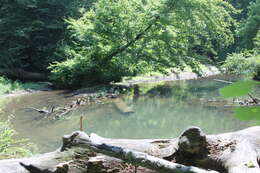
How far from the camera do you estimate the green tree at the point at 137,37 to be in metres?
15.8

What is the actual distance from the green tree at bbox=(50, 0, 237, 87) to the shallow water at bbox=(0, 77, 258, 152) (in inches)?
103

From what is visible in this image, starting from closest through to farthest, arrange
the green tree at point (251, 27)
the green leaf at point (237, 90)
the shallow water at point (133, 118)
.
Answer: the green leaf at point (237, 90) → the shallow water at point (133, 118) → the green tree at point (251, 27)

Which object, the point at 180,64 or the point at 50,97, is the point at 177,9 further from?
Answer: the point at 50,97

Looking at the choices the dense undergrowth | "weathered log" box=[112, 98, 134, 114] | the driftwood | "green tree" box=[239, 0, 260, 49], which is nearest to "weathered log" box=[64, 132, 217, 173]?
the driftwood

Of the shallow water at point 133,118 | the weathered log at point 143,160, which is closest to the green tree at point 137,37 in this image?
the shallow water at point 133,118

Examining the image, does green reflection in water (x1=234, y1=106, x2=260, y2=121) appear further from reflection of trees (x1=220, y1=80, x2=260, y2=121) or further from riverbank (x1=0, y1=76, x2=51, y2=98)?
riverbank (x1=0, y1=76, x2=51, y2=98)

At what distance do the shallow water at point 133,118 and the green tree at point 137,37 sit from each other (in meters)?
2.63

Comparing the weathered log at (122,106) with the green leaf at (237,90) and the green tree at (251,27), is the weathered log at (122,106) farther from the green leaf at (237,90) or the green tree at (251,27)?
the green tree at (251,27)

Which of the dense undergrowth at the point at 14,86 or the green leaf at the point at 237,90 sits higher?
the green leaf at the point at 237,90

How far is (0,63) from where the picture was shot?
724 inches

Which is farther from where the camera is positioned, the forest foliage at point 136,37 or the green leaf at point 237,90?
the forest foliage at point 136,37

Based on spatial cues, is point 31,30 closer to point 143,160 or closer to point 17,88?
point 17,88

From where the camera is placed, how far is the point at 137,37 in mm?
16359

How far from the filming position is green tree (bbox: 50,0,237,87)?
15.8 meters
